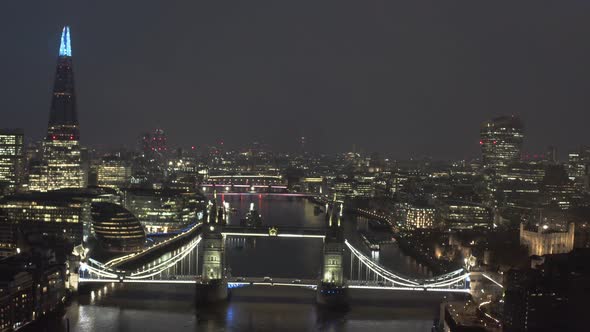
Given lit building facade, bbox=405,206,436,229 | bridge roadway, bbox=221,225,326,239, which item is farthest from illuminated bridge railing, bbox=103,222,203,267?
lit building facade, bbox=405,206,436,229

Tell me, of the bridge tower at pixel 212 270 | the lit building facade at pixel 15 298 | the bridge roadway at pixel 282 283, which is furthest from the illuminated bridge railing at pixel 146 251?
the lit building facade at pixel 15 298

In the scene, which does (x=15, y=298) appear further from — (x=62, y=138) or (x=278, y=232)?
(x=62, y=138)

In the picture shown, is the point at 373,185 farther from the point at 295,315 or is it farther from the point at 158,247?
the point at 295,315

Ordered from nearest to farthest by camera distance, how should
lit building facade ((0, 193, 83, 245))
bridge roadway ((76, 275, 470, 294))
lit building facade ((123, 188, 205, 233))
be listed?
bridge roadway ((76, 275, 470, 294)) → lit building facade ((0, 193, 83, 245)) → lit building facade ((123, 188, 205, 233))

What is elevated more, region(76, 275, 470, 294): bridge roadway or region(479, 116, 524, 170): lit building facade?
region(479, 116, 524, 170): lit building facade

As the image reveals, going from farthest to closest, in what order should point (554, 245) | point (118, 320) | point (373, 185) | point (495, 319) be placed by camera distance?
point (373, 185), point (554, 245), point (118, 320), point (495, 319)

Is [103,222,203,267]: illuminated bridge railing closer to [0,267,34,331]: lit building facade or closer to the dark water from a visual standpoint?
the dark water

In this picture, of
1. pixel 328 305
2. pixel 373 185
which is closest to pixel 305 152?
pixel 373 185

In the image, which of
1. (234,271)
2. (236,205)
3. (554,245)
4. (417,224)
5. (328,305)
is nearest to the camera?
(328,305)
